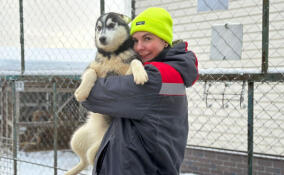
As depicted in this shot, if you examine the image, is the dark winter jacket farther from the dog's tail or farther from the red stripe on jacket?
the dog's tail

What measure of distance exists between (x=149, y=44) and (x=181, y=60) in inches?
9.4

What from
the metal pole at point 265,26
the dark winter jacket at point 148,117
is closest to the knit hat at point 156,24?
the dark winter jacket at point 148,117

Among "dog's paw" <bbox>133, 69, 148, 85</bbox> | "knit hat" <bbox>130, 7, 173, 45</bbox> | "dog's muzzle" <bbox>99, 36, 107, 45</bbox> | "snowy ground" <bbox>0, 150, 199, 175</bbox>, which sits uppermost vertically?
"knit hat" <bbox>130, 7, 173, 45</bbox>

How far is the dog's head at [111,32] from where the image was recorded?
1.90 meters

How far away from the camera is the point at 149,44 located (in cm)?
164

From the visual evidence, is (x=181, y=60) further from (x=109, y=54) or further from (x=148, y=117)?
(x=109, y=54)

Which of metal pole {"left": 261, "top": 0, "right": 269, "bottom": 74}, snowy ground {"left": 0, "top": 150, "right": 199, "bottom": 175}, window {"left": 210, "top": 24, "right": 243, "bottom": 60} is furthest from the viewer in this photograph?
Answer: snowy ground {"left": 0, "top": 150, "right": 199, "bottom": 175}

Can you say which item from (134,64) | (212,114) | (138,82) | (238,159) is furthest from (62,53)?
(238,159)

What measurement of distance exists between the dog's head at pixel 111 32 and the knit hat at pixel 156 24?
0.93ft

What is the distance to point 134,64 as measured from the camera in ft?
5.43

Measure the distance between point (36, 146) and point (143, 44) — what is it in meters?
7.86

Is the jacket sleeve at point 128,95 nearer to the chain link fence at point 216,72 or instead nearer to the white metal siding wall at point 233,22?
the chain link fence at point 216,72

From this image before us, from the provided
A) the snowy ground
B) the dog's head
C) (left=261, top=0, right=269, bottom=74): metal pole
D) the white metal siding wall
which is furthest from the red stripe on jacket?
the snowy ground

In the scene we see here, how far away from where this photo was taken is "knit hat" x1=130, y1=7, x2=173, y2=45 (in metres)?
1.59
